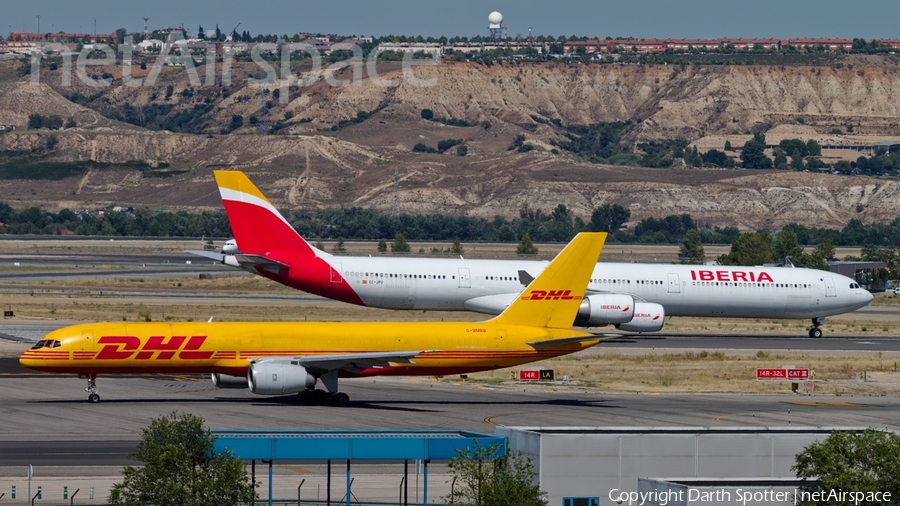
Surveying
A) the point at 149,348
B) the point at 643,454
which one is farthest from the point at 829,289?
the point at 643,454

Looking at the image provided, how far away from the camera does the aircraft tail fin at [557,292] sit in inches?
2114

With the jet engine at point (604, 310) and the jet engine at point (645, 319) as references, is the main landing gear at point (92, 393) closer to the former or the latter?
the jet engine at point (604, 310)

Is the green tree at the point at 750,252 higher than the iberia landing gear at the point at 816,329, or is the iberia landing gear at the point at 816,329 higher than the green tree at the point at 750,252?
the green tree at the point at 750,252

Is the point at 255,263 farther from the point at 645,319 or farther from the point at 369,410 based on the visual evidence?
the point at 369,410

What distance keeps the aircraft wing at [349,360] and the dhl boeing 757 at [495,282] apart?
20394 millimetres

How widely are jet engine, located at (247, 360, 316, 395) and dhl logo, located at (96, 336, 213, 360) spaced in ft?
7.52

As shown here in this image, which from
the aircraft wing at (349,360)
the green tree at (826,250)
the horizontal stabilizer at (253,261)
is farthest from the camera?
the green tree at (826,250)

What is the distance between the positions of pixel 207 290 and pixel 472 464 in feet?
280

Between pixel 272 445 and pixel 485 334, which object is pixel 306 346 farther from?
pixel 272 445

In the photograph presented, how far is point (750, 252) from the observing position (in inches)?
5527

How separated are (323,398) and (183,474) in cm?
2381

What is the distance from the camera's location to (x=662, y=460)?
31.4m

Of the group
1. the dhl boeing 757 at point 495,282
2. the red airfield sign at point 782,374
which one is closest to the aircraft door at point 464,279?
the dhl boeing 757 at point 495,282

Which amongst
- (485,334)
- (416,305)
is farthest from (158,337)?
(416,305)
